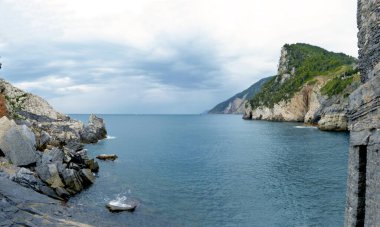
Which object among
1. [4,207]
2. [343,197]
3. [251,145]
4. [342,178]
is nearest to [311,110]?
[251,145]

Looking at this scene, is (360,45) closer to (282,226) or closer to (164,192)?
(282,226)

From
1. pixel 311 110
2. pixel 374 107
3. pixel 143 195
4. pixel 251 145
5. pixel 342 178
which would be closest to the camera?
pixel 374 107

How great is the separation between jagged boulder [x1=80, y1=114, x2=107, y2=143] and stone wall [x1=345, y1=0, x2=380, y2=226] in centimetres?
8847

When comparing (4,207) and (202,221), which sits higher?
(4,207)

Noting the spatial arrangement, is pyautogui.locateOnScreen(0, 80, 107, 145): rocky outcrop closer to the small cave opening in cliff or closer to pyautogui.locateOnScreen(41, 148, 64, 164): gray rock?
pyautogui.locateOnScreen(41, 148, 64, 164): gray rock

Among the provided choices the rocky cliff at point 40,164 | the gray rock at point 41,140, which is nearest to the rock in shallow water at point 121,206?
the rocky cliff at point 40,164

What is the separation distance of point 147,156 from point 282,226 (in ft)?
161

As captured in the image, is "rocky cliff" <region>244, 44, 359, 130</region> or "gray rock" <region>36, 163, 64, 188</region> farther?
"rocky cliff" <region>244, 44, 359, 130</region>

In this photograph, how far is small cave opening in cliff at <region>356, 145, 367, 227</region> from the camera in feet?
45.5

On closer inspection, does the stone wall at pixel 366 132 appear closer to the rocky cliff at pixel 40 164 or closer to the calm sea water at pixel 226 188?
the calm sea water at pixel 226 188

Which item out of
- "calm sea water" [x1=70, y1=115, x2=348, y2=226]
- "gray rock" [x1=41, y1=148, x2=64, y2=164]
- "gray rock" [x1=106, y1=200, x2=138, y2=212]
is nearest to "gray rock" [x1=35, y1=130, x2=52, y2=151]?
"gray rock" [x1=41, y1=148, x2=64, y2=164]

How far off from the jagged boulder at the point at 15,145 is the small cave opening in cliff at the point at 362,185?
39716 mm

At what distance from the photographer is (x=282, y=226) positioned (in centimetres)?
3291

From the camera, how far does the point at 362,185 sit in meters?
13.9
